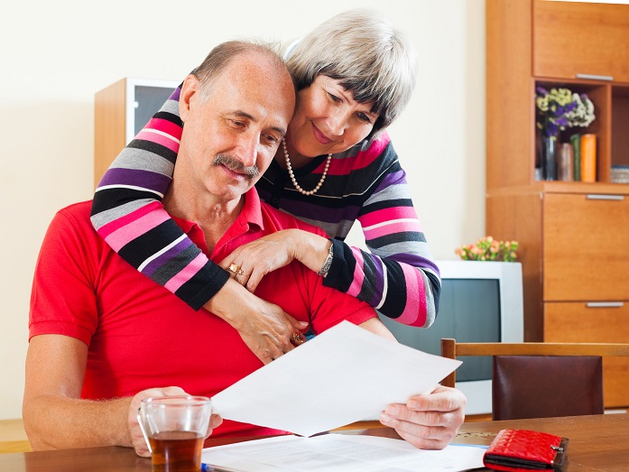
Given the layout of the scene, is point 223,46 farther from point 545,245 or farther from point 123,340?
point 545,245

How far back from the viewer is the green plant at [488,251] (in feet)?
13.1

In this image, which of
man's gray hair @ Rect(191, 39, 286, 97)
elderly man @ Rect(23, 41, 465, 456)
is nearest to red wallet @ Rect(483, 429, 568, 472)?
elderly man @ Rect(23, 41, 465, 456)

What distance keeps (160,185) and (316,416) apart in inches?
23.4

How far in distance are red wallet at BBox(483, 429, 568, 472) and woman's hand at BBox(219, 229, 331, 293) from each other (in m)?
0.51

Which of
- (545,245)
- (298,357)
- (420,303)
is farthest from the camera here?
(545,245)

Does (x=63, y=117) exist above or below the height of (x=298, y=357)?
above

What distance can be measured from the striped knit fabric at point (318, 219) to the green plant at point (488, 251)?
2067 millimetres

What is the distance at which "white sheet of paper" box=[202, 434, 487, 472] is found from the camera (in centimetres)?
105

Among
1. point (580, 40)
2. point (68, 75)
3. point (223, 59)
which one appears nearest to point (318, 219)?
point (223, 59)

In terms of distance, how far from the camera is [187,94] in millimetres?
1592

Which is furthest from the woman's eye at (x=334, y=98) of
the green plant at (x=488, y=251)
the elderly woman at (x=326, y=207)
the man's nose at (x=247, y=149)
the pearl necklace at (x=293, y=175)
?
the green plant at (x=488, y=251)

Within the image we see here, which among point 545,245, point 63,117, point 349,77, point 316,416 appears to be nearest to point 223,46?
point 349,77

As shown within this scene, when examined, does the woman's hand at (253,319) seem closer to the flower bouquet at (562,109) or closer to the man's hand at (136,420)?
the man's hand at (136,420)

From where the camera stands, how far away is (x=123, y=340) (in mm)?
1471
